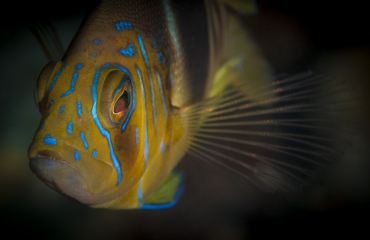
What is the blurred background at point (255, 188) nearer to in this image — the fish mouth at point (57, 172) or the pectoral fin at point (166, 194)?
the pectoral fin at point (166, 194)

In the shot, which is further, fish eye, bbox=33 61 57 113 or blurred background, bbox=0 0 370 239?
blurred background, bbox=0 0 370 239

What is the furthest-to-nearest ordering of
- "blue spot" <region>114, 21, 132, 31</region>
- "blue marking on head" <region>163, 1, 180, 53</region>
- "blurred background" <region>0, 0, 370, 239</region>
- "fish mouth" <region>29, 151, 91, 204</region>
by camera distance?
1. "blurred background" <region>0, 0, 370, 239</region>
2. "blue marking on head" <region>163, 1, 180, 53</region>
3. "blue spot" <region>114, 21, 132, 31</region>
4. "fish mouth" <region>29, 151, 91, 204</region>

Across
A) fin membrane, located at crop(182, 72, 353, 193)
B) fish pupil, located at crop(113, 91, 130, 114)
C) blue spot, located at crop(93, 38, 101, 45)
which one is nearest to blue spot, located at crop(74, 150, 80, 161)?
fish pupil, located at crop(113, 91, 130, 114)

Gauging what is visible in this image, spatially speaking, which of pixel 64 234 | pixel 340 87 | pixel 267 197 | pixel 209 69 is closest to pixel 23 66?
pixel 64 234

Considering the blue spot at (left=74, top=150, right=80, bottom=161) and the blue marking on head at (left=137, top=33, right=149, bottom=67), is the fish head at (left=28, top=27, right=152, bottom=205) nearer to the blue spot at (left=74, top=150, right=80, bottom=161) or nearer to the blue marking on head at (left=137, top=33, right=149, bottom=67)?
the blue spot at (left=74, top=150, right=80, bottom=161)

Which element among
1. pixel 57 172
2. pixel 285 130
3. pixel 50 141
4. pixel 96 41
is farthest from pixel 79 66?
pixel 285 130

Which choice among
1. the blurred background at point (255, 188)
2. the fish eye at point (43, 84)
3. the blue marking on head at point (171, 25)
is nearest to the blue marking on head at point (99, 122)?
the fish eye at point (43, 84)

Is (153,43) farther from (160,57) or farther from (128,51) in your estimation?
(128,51)
